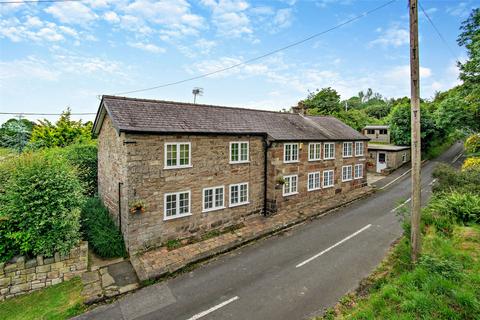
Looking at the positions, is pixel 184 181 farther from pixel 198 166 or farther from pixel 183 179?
pixel 198 166

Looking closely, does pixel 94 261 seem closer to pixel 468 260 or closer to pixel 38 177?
pixel 38 177

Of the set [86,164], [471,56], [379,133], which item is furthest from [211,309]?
[379,133]

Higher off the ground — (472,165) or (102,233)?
(472,165)

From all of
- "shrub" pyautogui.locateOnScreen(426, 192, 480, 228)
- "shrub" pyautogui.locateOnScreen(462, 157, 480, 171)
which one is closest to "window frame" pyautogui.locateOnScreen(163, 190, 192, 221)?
"shrub" pyautogui.locateOnScreen(426, 192, 480, 228)

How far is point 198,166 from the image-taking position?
13.6 m

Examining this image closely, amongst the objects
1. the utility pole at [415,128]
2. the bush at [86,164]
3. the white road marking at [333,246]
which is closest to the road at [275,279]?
the white road marking at [333,246]

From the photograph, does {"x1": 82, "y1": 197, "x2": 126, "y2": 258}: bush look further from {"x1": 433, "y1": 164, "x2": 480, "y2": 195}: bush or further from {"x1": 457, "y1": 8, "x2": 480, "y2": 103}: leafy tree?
{"x1": 457, "y1": 8, "x2": 480, "y2": 103}: leafy tree

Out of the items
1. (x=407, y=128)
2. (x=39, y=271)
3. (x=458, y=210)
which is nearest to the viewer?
(x=39, y=271)

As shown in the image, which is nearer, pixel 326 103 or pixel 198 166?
pixel 198 166

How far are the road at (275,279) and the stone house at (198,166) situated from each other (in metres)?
3.03

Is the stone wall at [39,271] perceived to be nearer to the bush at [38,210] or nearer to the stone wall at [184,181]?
the bush at [38,210]

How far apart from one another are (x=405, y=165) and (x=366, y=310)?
33990 millimetres

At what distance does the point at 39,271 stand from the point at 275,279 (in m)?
9.81

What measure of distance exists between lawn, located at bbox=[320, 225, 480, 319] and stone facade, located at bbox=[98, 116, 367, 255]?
8.31 m
